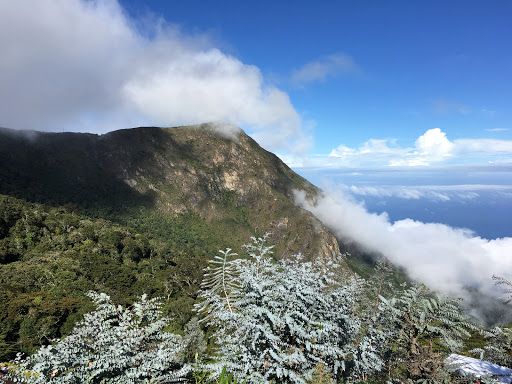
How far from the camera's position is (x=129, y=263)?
196ft

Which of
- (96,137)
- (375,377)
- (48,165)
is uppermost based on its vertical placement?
(96,137)

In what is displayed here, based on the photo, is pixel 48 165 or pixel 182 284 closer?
pixel 182 284

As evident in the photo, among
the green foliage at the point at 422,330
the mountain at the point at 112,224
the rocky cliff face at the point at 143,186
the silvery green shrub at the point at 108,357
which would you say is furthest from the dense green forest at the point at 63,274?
the rocky cliff face at the point at 143,186

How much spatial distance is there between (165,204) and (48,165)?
195 ft

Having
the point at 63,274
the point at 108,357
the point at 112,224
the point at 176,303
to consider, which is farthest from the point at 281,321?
the point at 112,224

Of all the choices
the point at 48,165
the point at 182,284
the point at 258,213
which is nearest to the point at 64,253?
the point at 182,284

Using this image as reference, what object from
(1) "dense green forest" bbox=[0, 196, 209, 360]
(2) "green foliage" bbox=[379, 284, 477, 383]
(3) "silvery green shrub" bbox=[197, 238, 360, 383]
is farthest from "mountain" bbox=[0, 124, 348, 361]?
(2) "green foliage" bbox=[379, 284, 477, 383]

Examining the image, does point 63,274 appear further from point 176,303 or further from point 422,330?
point 422,330

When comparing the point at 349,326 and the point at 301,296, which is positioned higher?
the point at 301,296

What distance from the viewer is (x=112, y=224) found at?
282ft

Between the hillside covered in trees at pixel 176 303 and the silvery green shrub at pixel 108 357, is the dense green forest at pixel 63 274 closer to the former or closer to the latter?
the hillside covered in trees at pixel 176 303

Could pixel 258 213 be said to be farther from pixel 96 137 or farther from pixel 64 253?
pixel 64 253

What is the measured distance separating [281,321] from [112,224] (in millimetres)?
94959

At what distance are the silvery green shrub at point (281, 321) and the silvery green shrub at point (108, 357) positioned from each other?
4.70ft
